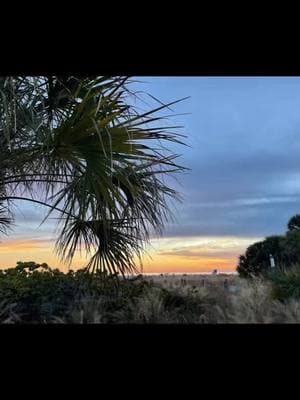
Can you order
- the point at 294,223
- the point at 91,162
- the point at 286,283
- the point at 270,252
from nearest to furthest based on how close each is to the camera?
1. the point at 91,162
2. the point at 286,283
3. the point at 270,252
4. the point at 294,223

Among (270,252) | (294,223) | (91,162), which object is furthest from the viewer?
(294,223)

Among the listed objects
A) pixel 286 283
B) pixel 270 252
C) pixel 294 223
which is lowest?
pixel 286 283

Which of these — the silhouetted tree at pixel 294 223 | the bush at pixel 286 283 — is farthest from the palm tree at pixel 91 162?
the silhouetted tree at pixel 294 223

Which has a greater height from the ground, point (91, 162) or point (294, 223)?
point (91, 162)

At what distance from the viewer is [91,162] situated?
4191 mm

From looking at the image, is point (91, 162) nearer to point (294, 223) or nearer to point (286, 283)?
point (286, 283)

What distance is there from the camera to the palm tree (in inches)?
164

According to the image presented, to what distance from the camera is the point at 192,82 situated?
509 centimetres

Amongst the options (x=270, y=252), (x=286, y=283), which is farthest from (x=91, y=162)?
(x=270, y=252)

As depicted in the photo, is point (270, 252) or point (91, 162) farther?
point (270, 252)

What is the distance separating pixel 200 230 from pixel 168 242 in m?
0.38
